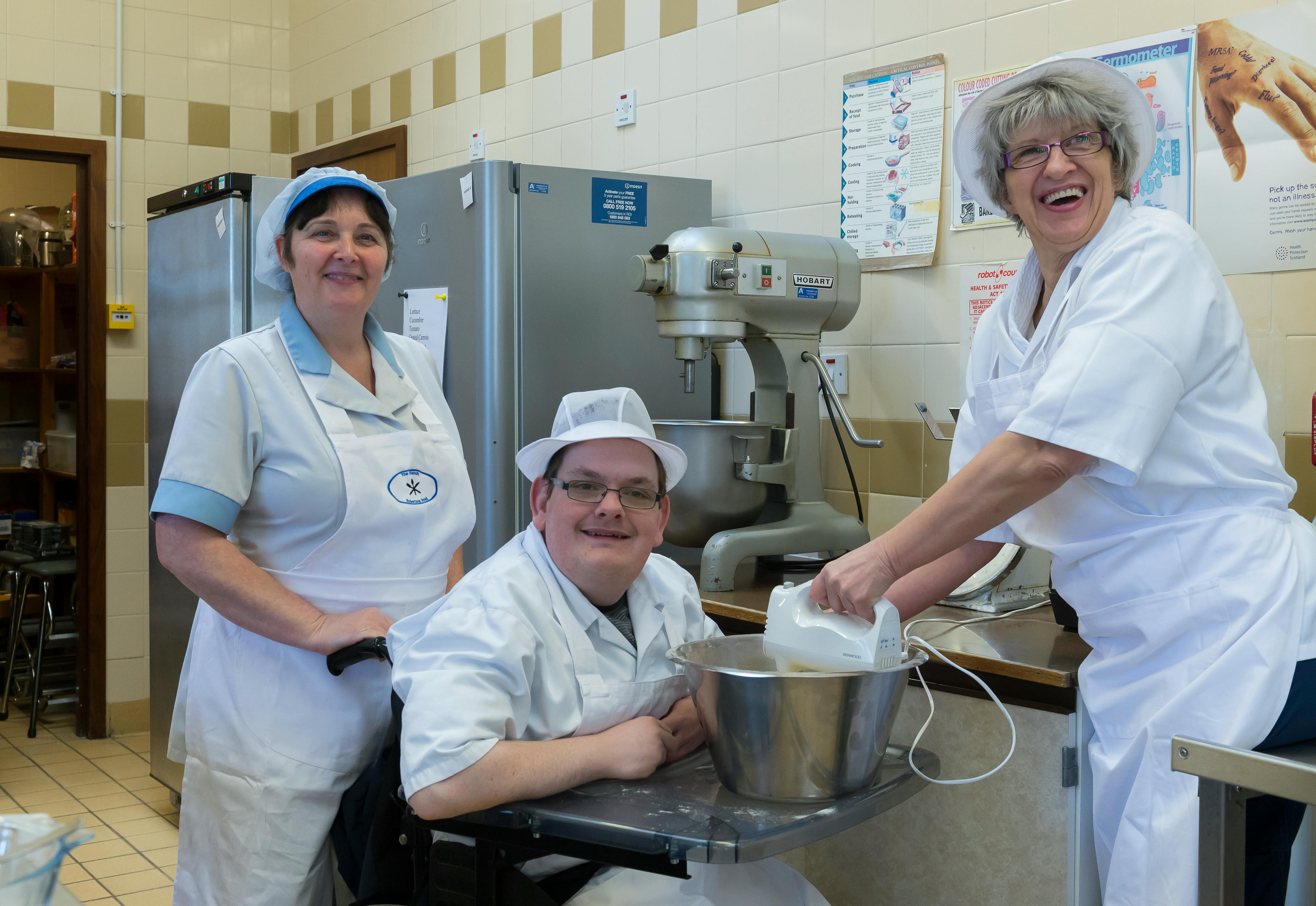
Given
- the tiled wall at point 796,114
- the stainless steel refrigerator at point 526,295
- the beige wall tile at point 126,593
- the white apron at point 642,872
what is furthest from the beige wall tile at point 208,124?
the white apron at point 642,872

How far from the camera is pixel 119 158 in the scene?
4.52m

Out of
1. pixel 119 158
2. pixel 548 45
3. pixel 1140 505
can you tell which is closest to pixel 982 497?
pixel 1140 505

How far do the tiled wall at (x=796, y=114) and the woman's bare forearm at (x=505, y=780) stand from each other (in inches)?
58.7

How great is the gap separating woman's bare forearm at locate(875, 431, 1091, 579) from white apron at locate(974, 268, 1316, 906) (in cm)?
9

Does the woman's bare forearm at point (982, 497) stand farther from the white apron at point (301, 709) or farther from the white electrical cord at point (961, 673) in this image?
the white apron at point (301, 709)

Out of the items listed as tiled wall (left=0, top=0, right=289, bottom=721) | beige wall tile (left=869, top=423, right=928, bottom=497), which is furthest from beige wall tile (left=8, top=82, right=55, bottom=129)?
beige wall tile (left=869, top=423, right=928, bottom=497)

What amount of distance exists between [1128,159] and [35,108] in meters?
4.23

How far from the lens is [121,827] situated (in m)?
3.59

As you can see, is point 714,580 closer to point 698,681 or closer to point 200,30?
point 698,681

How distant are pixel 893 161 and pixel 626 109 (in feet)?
3.25

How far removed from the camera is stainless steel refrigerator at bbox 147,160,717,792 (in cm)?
277

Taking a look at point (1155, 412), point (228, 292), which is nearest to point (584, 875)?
point (1155, 412)

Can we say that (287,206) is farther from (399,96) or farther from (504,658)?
(399,96)

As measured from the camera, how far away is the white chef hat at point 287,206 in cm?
178
